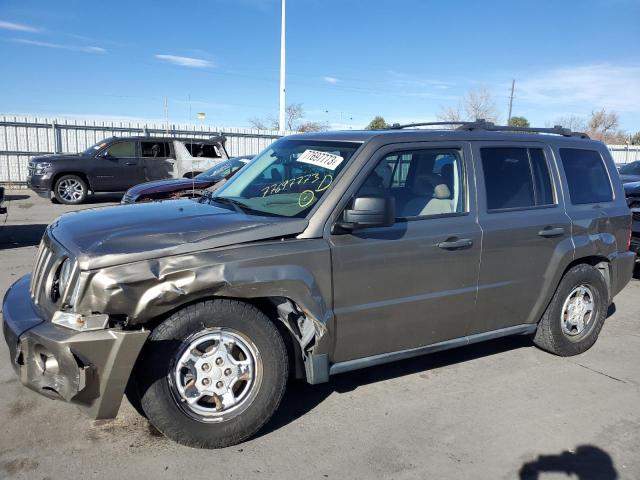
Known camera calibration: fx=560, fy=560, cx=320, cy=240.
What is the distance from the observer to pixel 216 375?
10.6 feet

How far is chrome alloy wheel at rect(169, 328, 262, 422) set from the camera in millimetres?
3186

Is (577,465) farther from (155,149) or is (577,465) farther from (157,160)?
(155,149)

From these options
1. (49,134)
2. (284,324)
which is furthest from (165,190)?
(49,134)

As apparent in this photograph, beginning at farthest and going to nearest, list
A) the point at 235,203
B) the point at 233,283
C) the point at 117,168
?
the point at 117,168 < the point at 235,203 < the point at 233,283

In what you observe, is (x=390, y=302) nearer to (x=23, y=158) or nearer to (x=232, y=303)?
(x=232, y=303)

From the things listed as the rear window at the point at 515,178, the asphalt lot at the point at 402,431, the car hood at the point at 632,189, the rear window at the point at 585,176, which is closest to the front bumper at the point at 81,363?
the asphalt lot at the point at 402,431

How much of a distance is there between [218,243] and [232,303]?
1.17 feet

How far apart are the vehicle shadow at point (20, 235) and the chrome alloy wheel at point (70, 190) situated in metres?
3.97

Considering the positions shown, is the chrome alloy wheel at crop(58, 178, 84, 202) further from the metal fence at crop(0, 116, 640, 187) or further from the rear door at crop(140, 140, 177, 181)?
the metal fence at crop(0, 116, 640, 187)

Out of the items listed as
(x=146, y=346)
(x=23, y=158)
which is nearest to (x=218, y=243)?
(x=146, y=346)

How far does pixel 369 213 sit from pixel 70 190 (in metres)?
14.1

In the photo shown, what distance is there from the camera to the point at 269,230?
3342mm

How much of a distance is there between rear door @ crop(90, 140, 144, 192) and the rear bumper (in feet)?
44.8

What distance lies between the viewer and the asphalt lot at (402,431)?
3160 mm
